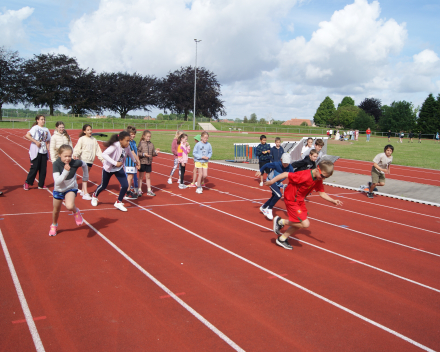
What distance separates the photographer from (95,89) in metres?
72.9

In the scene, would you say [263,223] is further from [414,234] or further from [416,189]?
[416,189]

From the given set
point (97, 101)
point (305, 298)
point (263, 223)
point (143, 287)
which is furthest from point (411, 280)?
point (97, 101)

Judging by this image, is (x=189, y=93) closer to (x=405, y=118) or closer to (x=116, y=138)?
(x=405, y=118)

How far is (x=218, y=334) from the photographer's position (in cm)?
375

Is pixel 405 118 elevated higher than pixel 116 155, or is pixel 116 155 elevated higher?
pixel 405 118

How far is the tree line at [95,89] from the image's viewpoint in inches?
2594

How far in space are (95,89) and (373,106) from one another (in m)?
77.6

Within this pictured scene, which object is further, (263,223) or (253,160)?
(253,160)

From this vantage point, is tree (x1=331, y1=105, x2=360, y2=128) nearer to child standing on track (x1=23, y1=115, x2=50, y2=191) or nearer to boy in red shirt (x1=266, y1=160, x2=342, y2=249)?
child standing on track (x1=23, y1=115, x2=50, y2=191)

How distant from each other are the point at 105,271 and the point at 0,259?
1.71 meters

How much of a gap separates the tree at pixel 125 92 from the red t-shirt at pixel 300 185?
7346 cm

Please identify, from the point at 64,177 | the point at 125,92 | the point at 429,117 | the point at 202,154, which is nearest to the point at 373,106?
the point at 429,117

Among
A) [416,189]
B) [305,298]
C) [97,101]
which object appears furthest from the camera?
[97,101]

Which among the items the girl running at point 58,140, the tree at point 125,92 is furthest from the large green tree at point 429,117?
the girl running at point 58,140
